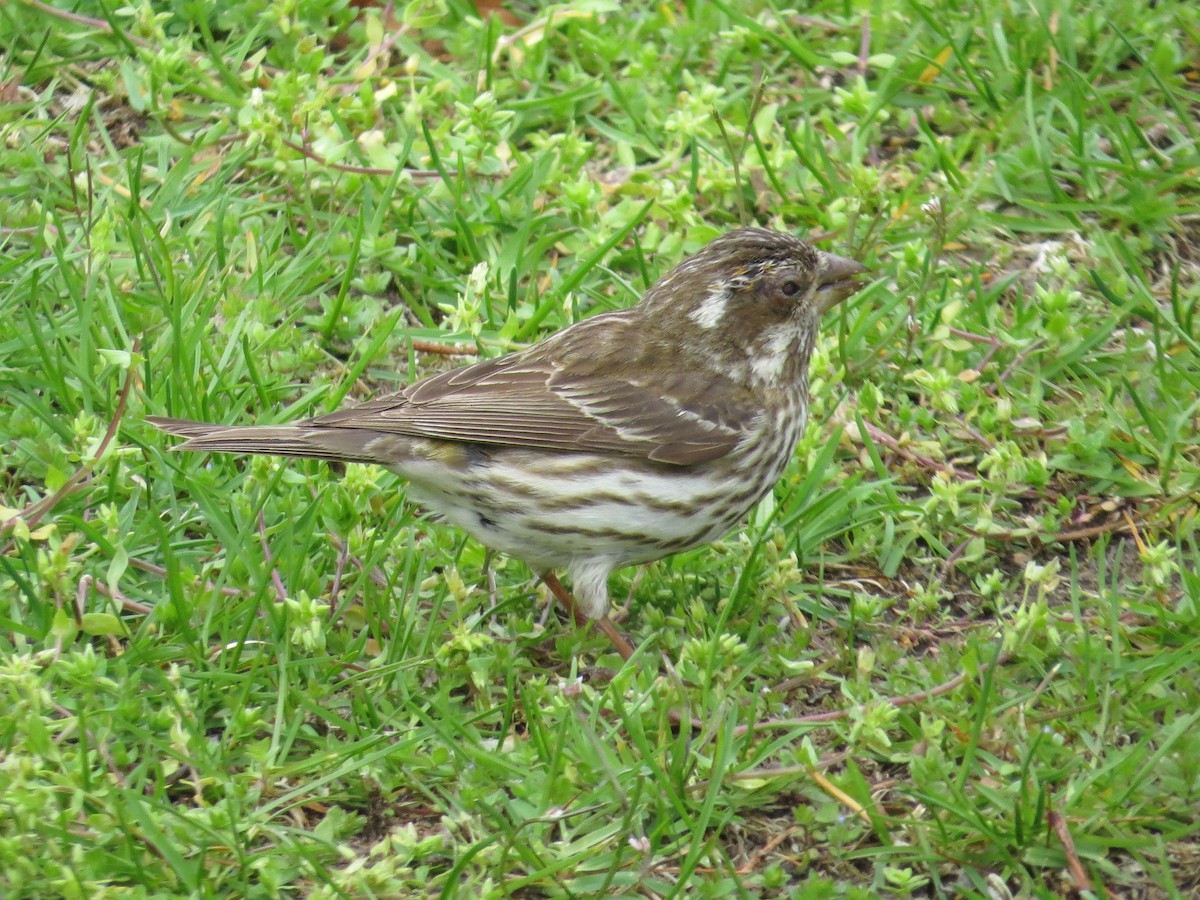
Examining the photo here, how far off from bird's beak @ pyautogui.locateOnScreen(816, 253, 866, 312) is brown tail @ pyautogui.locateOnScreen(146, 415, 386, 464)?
1769 millimetres

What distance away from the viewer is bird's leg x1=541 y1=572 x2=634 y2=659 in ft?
18.0

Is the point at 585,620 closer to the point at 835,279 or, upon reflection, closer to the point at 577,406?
the point at 577,406

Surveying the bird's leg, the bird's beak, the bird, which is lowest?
the bird's leg

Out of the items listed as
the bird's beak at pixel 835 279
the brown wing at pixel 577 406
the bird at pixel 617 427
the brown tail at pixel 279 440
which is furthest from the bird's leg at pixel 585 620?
the bird's beak at pixel 835 279

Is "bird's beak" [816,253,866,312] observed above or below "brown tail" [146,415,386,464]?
above

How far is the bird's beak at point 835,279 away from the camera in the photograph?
6039 mm

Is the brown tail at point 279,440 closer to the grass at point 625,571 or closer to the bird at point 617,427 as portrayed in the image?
the bird at point 617,427

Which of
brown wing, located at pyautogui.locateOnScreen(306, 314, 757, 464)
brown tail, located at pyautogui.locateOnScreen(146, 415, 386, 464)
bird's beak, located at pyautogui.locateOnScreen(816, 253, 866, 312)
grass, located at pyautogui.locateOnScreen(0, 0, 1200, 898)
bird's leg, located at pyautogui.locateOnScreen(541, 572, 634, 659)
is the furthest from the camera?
bird's beak, located at pyautogui.locateOnScreen(816, 253, 866, 312)

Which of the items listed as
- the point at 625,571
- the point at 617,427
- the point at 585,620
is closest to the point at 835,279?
the point at 617,427

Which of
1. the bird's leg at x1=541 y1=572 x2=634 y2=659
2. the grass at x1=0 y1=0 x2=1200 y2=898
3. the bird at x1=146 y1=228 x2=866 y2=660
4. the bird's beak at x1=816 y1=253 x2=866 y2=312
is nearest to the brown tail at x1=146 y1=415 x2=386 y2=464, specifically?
the bird at x1=146 y1=228 x2=866 y2=660

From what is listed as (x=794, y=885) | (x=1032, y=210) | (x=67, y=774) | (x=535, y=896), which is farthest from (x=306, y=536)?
(x=1032, y=210)

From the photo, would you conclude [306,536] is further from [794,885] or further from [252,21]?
[252,21]

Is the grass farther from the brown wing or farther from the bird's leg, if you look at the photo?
the brown wing

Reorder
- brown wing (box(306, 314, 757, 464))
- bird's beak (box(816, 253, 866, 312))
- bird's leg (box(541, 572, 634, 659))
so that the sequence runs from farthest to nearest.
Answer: bird's beak (box(816, 253, 866, 312))
brown wing (box(306, 314, 757, 464))
bird's leg (box(541, 572, 634, 659))
